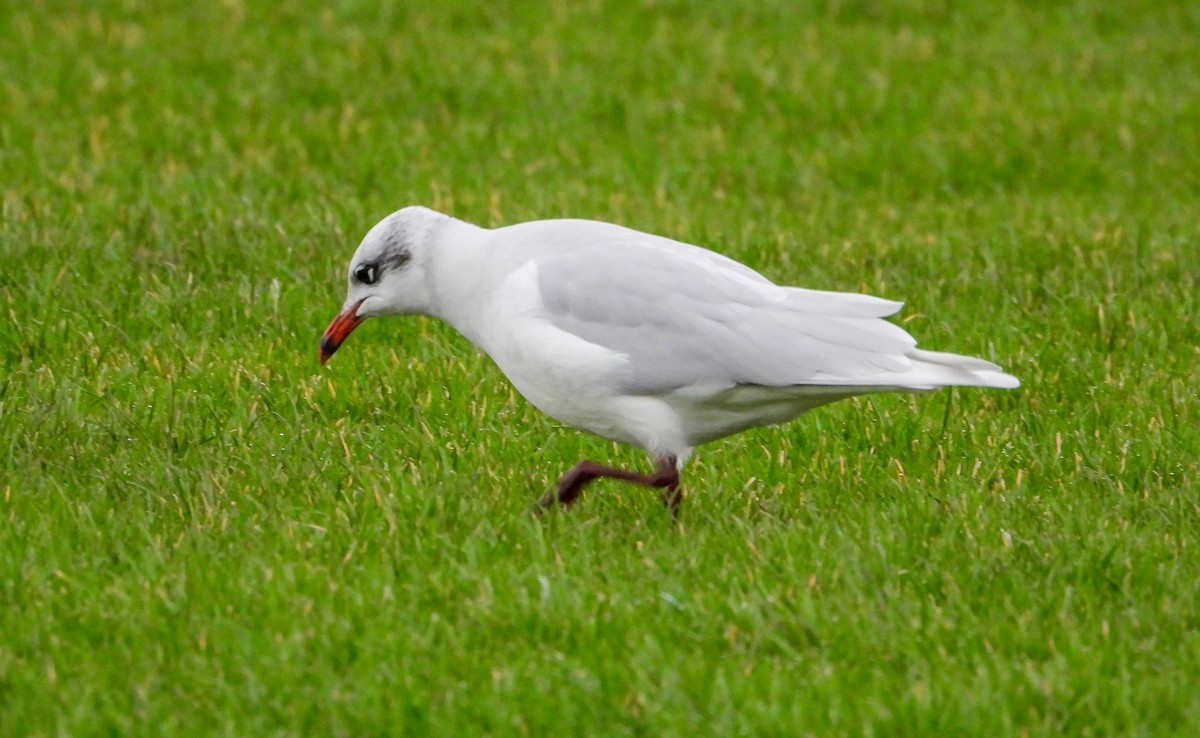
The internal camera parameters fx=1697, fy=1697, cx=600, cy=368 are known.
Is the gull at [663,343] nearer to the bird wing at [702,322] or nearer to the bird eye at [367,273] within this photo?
the bird wing at [702,322]

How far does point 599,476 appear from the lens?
4828mm

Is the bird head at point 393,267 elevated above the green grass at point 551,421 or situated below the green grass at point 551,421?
above

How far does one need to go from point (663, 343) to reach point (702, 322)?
129 mm

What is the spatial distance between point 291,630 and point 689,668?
3.12 feet

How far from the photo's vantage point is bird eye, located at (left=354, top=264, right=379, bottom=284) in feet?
17.2

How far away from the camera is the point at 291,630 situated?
4031 millimetres

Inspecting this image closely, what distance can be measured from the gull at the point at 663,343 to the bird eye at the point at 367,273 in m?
0.33

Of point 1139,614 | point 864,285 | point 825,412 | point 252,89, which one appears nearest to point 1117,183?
point 864,285

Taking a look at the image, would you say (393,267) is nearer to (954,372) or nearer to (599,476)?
(599,476)

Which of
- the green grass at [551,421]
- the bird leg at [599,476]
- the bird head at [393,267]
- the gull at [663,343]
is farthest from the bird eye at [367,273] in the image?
the bird leg at [599,476]

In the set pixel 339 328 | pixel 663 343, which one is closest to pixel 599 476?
pixel 663 343

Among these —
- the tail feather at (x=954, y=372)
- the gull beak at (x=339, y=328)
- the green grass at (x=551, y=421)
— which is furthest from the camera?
the gull beak at (x=339, y=328)

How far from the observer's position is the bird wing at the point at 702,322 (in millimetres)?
4707

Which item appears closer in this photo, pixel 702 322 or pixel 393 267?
pixel 702 322
